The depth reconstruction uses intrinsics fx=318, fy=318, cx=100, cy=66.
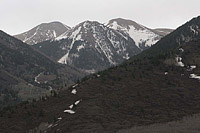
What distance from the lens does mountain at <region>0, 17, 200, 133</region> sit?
79.9 metres

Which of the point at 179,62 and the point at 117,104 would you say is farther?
the point at 179,62

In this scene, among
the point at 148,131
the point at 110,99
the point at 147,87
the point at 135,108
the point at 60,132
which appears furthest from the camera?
the point at 147,87

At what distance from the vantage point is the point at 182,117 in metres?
81.4

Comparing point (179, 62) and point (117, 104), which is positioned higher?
point (179, 62)

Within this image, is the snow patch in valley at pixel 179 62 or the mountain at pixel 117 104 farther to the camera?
the snow patch in valley at pixel 179 62

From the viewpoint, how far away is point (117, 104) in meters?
93.6

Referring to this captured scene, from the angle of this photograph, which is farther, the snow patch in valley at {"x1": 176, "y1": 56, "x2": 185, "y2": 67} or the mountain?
the snow patch in valley at {"x1": 176, "y1": 56, "x2": 185, "y2": 67}

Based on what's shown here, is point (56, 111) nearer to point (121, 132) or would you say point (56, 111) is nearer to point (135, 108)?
point (135, 108)

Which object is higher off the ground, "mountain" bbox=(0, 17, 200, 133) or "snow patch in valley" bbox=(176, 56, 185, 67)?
"snow patch in valley" bbox=(176, 56, 185, 67)

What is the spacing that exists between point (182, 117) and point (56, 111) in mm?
35117

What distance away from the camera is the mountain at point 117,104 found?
79.9m

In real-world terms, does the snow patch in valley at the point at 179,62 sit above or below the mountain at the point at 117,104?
above

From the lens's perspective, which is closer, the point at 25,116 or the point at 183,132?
the point at 183,132

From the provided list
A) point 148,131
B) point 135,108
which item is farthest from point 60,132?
point 135,108
